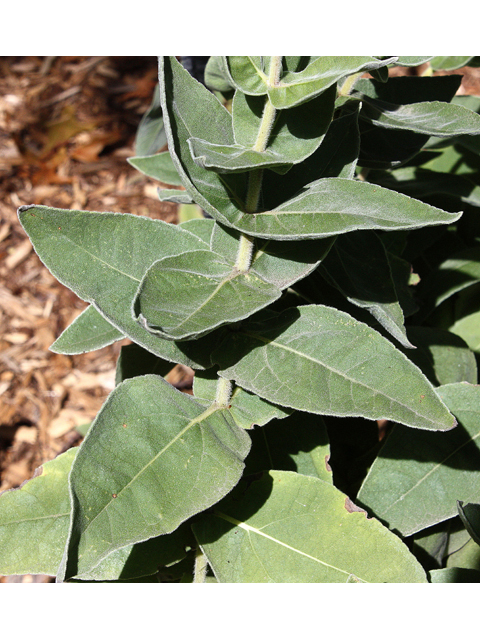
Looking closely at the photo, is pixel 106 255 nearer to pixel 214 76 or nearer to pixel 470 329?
pixel 214 76

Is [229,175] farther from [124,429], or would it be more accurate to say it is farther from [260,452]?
[260,452]

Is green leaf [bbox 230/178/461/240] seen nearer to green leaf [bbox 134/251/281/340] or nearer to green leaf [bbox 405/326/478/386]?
green leaf [bbox 134/251/281/340]

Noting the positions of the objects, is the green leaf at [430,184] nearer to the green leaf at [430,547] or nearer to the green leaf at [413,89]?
the green leaf at [413,89]

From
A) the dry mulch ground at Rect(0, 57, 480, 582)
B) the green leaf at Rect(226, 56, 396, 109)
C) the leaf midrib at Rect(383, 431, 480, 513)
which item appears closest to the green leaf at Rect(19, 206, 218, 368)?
the green leaf at Rect(226, 56, 396, 109)

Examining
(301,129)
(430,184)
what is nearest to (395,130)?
(430,184)

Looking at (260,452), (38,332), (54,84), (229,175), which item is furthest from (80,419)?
(54,84)
